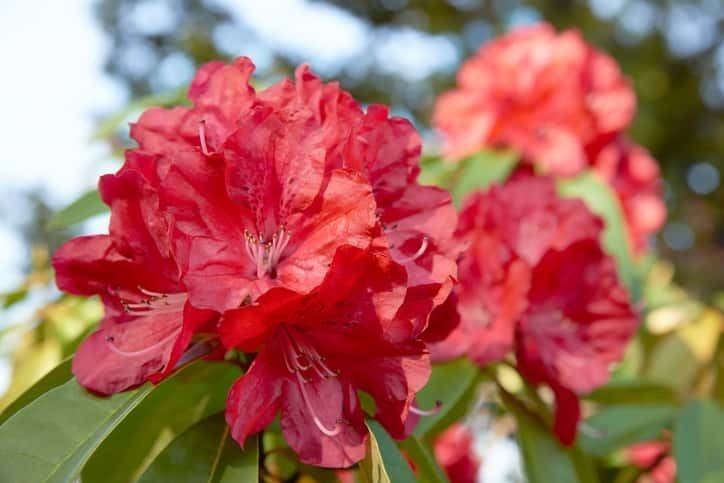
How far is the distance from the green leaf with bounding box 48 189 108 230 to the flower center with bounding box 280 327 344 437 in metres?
0.39

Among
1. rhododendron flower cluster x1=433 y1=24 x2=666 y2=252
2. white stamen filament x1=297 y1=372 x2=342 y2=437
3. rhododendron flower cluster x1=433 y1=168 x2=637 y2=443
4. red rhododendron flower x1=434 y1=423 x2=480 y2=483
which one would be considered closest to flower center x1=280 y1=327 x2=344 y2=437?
white stamen filament x1=297 y1=372 x2=342 y2=437

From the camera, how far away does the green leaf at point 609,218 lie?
1718 millimetres

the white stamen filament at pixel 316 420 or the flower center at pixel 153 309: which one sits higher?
the flower center at pixel 153 309

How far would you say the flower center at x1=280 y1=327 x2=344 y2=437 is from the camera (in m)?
0.77

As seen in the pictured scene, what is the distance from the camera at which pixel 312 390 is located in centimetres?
79

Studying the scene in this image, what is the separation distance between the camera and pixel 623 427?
1.40 meters

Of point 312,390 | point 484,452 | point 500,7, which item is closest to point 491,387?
point 484,452

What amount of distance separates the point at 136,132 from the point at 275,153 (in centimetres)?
17

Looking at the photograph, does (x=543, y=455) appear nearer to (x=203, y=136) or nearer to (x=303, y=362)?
(x=303, y=362)

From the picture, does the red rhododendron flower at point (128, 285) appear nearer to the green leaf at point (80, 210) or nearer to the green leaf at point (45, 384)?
the green leaf at point (45, 384)

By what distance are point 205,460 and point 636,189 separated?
1824 mm

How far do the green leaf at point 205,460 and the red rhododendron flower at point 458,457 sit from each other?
2.79 ft

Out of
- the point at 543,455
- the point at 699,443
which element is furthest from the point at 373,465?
the point at 699,443

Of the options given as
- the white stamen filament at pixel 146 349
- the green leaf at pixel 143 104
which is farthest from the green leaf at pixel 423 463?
the green leaf at pixel 143 104
